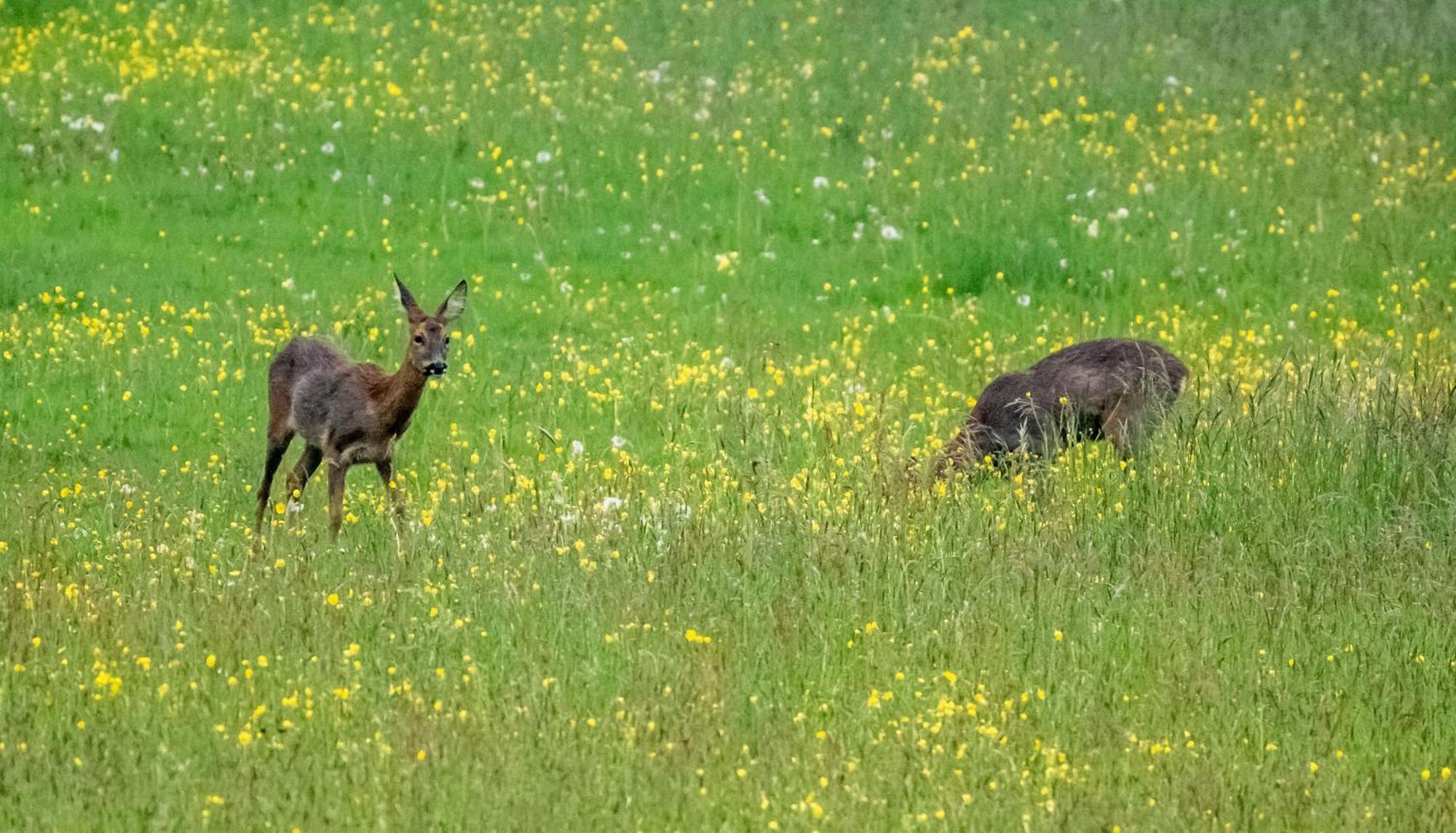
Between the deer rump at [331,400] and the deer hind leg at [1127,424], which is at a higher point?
the deer rump at [331,400]

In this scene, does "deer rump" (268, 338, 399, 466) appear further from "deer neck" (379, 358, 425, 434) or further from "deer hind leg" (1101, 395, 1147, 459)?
"deer hind leg" (1101, 395, 1147, 459)

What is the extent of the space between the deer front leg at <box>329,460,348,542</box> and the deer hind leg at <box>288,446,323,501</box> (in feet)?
0.99

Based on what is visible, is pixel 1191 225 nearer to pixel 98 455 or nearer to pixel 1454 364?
pixel 1454 364

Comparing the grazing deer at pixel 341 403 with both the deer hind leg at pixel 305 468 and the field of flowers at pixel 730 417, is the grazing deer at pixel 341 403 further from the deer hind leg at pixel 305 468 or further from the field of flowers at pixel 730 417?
the field of flowers at pixel 730 417

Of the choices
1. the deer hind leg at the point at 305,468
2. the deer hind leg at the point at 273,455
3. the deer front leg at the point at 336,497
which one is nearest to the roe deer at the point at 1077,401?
the deer front leg at the point at 336,497

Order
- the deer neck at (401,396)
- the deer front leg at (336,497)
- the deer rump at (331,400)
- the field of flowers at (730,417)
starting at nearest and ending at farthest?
the field of flowers at (730,417) < the deer front leg at (336,497) < the deer neck at (401,396) < the deer rump at (331,400)

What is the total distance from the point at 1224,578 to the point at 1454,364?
5.17 metres

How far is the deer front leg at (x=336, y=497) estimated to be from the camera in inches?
384

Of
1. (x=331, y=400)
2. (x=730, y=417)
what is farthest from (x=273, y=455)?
(x=730, y=417)

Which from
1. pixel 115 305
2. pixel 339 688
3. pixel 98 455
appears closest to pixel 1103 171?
pixel 115 305

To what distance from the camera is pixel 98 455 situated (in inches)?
466

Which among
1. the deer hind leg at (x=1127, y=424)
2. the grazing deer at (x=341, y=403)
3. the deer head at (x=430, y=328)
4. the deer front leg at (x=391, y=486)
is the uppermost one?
the deer head at (x=430, y=328)

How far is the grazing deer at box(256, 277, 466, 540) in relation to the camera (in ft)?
32.1

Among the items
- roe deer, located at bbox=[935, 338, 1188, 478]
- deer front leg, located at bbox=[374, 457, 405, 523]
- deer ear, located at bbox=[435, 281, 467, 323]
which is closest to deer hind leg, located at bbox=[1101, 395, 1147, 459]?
roe deer, located at bbox=[935, 338, 1188, 478]
